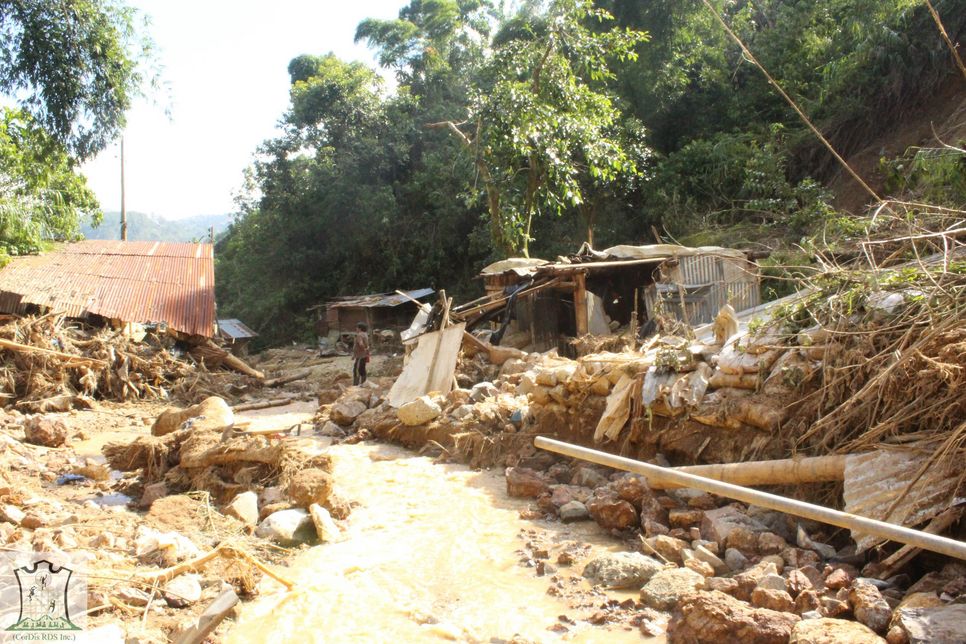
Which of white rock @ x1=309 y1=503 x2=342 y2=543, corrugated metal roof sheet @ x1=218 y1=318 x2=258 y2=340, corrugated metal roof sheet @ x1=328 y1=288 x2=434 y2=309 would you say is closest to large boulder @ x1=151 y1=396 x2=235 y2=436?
white rock @ x1=309 y1=503 x2=342 y2=543

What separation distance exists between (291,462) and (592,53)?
40.0 feet

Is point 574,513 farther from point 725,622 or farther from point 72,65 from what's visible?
point 72,65

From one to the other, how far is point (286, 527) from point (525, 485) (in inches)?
90.6

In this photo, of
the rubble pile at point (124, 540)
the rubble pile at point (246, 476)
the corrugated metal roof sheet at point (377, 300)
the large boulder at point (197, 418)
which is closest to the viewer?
the rubble pile at point (124, 540)

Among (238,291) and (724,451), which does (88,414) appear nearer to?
(724,451)

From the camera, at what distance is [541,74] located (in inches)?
617

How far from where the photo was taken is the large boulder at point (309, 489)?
20.8 feet

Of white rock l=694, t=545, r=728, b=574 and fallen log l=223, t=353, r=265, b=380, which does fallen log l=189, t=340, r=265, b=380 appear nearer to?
fallen log l=223, t=353, r=265, b=380

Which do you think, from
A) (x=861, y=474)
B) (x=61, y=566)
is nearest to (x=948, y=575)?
(x=861, y=474)

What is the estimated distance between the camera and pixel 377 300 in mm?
23000

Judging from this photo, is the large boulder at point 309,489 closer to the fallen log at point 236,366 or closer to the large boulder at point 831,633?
the large boulder at point 831,633

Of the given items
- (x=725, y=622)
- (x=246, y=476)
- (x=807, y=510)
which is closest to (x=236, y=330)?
(x=246, y=476)

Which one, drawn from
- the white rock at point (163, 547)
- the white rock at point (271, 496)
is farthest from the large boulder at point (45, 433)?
the white rock at point (163, 547)

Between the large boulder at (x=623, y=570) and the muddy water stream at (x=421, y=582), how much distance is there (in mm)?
242
